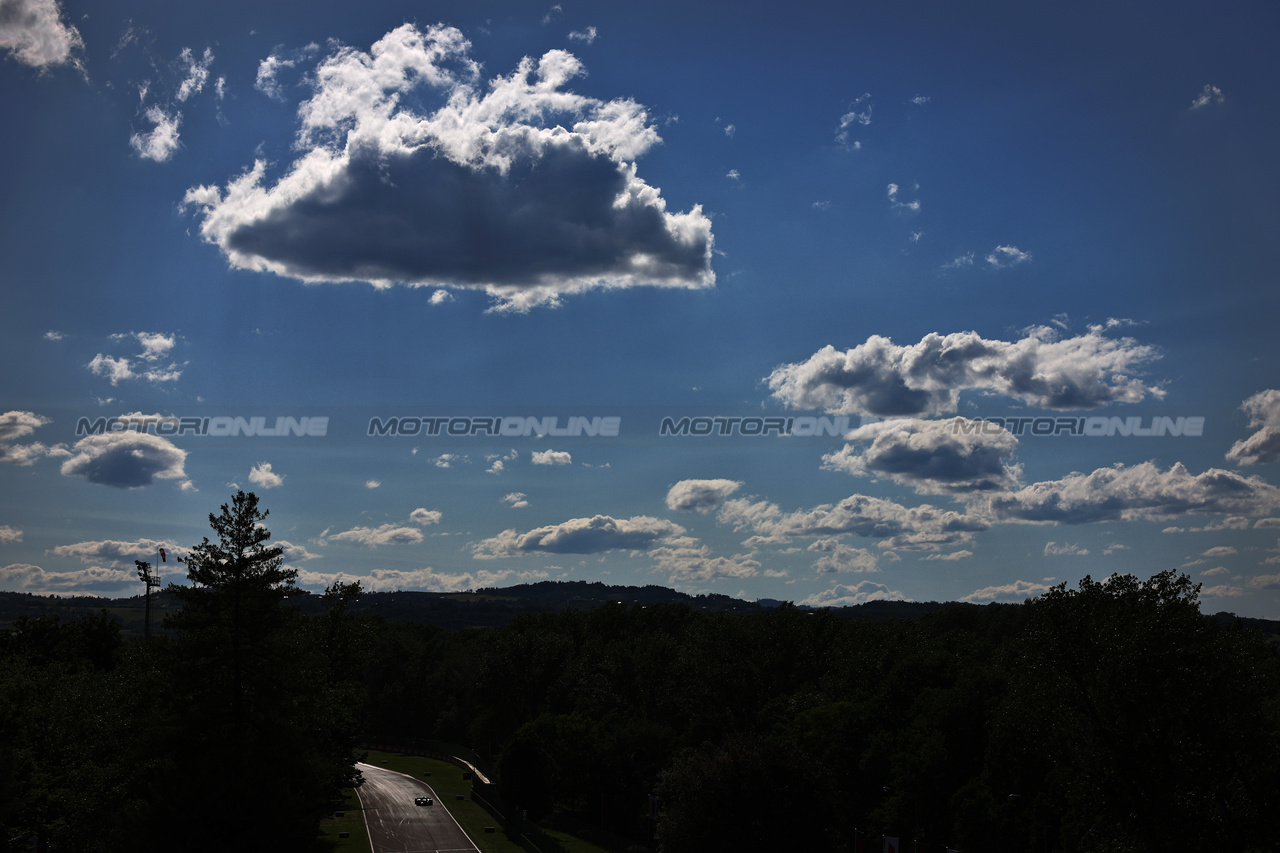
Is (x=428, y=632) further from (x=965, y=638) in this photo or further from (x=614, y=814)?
(x=965, y=638)

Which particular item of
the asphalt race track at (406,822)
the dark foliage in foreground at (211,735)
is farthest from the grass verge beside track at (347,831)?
the dark foliage in foreground at (211,735)

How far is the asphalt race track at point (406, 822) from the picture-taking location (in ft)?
191

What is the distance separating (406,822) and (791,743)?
37.1 meters

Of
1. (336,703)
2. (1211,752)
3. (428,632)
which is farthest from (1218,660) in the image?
(428,632)

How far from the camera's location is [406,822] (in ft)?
217

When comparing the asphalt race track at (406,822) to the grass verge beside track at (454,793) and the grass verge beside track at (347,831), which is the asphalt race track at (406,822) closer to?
the grass verge beside track at (347,831)

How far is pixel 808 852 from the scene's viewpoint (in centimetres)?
3678

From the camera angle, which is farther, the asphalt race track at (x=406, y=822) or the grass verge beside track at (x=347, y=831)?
the asphalt race track at (x=406, y=822)

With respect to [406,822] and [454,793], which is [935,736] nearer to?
[406,822]

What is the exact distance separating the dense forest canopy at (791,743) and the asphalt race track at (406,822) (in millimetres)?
5943

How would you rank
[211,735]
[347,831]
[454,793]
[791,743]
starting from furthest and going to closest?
[454,793], [347,831], [791,743], [211,735]

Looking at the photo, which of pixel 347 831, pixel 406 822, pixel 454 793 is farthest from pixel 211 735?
pixel 454 793

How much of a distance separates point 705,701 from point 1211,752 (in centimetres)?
4901

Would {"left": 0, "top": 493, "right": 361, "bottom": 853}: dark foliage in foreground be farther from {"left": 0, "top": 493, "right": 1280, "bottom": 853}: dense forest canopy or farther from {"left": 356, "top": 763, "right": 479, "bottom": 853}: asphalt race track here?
{"left": 356, "top": 763, "right": 479, "bottom": 853}: asphalt race track
